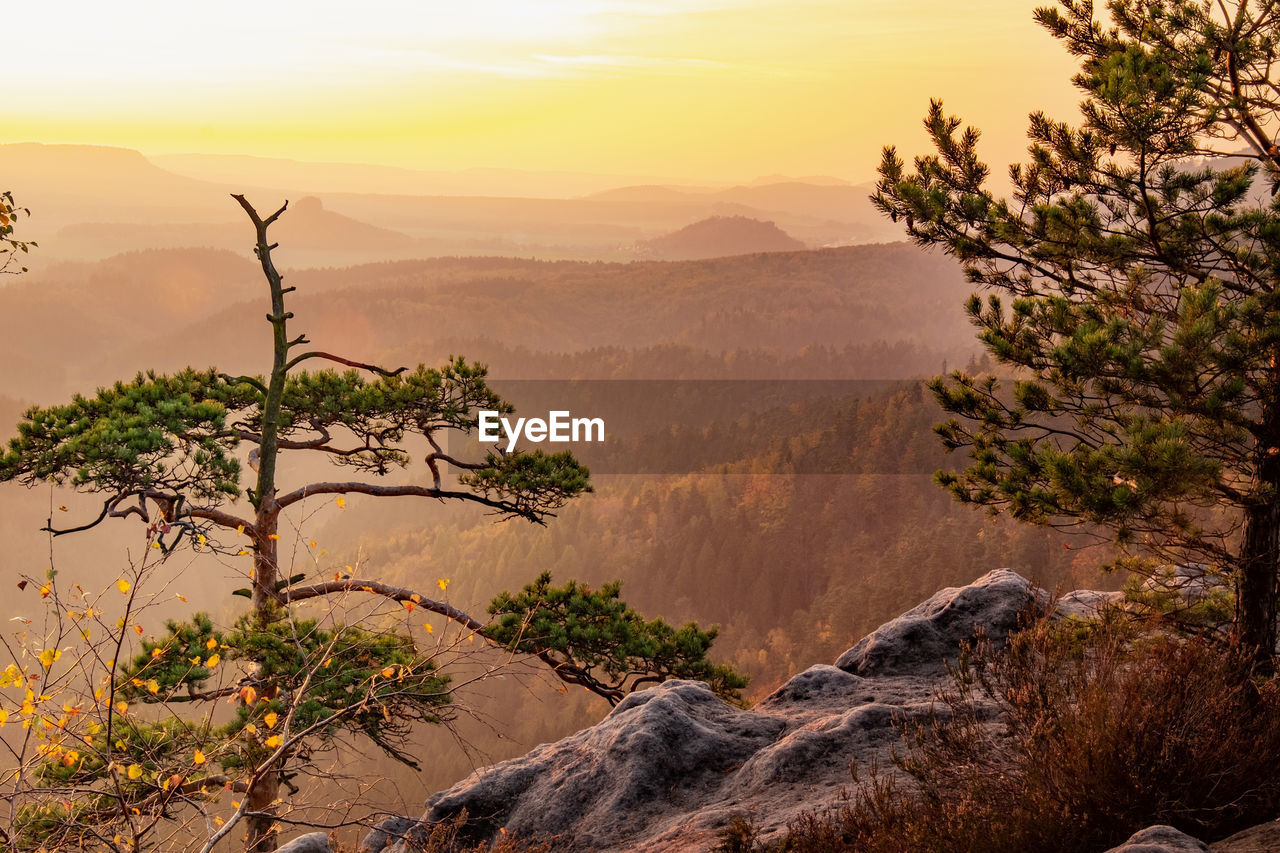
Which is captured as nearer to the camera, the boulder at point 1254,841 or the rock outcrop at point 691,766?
the boulder at point 1254,841

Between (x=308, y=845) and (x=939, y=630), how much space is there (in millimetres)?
5899

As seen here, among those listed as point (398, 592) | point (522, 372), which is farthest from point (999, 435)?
point (522, 372)

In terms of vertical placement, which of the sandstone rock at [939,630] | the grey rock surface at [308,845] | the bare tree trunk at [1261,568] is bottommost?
the grey rock surface at [308,845]

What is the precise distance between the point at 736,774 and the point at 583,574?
318ft

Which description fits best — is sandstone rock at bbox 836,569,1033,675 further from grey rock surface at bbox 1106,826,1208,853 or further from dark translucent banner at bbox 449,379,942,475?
dark translucent banner at bbox 449,379,942,475

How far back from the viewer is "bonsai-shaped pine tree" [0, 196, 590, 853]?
8.73 m

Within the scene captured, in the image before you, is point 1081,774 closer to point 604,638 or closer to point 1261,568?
point 1261,568

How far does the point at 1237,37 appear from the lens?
22.9 ft

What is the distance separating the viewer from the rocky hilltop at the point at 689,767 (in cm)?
556

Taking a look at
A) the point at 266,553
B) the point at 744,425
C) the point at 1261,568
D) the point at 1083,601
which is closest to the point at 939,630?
the point at 1083,601

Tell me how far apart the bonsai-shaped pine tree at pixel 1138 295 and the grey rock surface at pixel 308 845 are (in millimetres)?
5639

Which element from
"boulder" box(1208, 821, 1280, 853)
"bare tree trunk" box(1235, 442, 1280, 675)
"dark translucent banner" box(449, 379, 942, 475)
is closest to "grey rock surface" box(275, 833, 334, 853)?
"boulder" box(1208, 821, 1280, 853)

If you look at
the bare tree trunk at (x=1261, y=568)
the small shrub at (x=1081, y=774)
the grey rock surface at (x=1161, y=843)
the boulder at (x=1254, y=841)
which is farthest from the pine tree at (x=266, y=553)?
the bare tree trunk at (x=1261, y=568)

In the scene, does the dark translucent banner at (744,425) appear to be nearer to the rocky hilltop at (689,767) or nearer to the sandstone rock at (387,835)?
the rocky hilltop at (689,767)
